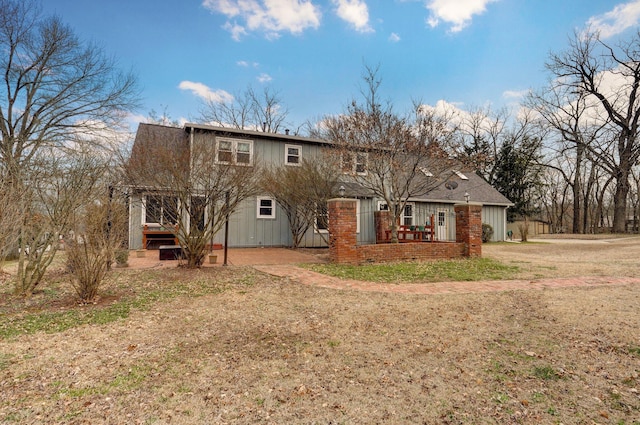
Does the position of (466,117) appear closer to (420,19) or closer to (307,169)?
(420,19)

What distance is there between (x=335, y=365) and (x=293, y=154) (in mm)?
12534

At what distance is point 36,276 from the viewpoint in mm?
5629

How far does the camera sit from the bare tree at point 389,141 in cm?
1056

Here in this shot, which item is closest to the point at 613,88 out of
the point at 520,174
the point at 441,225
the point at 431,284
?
the point at 520,174

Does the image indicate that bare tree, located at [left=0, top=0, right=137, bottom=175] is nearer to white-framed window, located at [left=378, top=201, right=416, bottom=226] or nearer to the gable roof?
the gable roof

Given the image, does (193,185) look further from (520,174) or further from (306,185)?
(520,174)

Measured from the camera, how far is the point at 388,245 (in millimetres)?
9656

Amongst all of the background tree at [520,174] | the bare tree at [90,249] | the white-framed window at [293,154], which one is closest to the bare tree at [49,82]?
the white-framed window at [293,154]

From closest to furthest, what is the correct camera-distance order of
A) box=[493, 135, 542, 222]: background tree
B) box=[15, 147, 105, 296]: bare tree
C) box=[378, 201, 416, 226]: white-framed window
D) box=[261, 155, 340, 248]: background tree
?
box=[15, 147, 105, 296]: bare tree
box=[261, 155, 340, 248]: background tree
box=[378, 201, 416, 226]: white-framed window
box=[493, 135, 542, 222]: background tree

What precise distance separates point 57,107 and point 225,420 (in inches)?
729

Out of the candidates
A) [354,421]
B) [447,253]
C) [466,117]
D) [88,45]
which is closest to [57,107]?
[88,45]

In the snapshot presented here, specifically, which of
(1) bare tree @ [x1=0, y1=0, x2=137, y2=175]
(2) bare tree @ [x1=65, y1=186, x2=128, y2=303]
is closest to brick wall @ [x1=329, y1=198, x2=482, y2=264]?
(2) bare tree @ [x1=65, y1=186, x2=128, y2=303]

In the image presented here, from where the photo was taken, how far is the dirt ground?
7.68 feet

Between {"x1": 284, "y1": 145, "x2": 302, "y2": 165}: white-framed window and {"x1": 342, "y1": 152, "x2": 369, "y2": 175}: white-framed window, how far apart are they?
→ 381 cm
